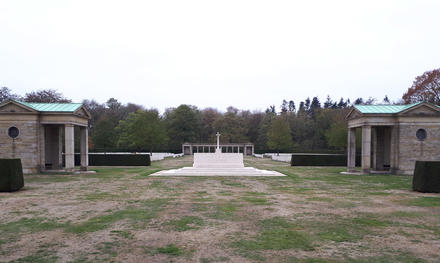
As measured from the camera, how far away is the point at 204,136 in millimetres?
97625

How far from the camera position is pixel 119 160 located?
127 ft

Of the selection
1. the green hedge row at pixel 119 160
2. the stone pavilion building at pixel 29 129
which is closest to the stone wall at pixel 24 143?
the stone pavilion building at pixel 29 129

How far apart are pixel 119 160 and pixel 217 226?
103 feet

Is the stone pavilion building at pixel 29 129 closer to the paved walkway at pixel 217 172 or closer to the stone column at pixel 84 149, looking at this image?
the stone column at pixel 84 149

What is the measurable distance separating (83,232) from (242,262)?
487 centimetres

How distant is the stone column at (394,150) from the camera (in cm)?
2767

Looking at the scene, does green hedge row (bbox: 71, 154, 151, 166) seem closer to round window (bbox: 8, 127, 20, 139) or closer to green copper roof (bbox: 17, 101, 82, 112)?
green copper roof (bbox: 17, 101, 82, 112)

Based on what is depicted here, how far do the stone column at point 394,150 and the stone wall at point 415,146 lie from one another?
0.87ft

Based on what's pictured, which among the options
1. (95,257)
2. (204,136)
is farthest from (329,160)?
(204,136)

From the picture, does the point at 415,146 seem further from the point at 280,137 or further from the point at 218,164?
the point at 280,137

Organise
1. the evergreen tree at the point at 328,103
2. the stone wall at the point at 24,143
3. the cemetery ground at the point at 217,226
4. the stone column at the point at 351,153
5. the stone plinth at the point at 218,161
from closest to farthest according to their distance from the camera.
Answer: the cemetery ground at the point at 217,226 → the stone wall at the point at 24,143 → the stone column at the point at 351,153 → the stone plinth at the point at 218,161 → the evergreen tree at the point at 328,103

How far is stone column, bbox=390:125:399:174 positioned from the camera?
27672 millimetres

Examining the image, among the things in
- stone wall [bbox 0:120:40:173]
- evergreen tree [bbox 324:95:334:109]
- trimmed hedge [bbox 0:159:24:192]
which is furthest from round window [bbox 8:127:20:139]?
evergreen tree [bbox 324:95:334:109]

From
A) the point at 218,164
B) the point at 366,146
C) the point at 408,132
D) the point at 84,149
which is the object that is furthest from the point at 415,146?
the point at 84,149
